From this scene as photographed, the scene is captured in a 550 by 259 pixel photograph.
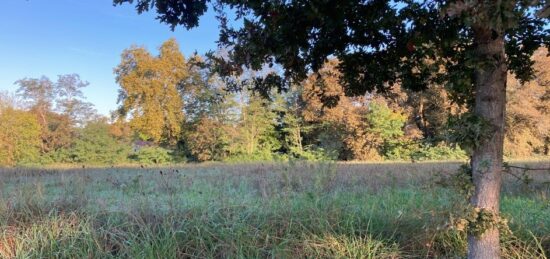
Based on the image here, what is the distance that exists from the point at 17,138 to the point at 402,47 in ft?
106

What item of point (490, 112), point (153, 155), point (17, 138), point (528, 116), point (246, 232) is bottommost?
point (153, 155)

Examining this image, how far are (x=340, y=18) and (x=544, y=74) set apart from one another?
30.5 metres

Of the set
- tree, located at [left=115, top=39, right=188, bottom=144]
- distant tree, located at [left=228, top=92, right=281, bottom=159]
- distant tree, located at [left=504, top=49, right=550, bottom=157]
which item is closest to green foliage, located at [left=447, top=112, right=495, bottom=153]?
distant tree, located at [left=228, top=92, right=281, bottom=159]

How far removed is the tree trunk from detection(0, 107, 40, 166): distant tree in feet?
105

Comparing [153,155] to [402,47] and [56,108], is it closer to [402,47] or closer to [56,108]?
[56,108]

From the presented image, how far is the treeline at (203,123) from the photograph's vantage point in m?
29.2

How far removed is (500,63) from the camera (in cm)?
255

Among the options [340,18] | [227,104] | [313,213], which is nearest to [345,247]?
[313,213]

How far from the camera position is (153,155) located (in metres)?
31.7

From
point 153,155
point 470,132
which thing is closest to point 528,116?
point 153,155

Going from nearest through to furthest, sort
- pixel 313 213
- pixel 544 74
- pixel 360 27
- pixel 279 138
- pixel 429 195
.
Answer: pixel 360 27
pixel 313 213
pixel 429 195
pixel 544 74
pixel 279 138

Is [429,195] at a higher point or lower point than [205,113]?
lower

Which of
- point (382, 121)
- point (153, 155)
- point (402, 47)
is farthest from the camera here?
point (153, 155)

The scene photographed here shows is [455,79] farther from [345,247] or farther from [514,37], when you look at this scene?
[345,247]
